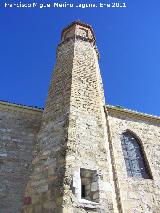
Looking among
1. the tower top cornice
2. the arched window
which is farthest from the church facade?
the tower top cornice

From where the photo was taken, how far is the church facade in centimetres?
611

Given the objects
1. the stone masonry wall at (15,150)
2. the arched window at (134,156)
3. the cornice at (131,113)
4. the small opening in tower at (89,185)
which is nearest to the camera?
the small opening in tower at (89,185)

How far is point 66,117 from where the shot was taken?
7.65 m

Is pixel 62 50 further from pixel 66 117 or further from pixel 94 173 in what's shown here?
pixel 94 173

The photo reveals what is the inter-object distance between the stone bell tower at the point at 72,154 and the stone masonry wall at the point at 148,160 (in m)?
1.78

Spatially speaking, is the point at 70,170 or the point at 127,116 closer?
the point at 70,170

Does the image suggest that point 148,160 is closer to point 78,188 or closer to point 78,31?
point 78,188

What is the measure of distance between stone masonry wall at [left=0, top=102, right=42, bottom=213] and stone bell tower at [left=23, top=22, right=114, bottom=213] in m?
1.48

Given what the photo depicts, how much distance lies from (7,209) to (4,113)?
3.49 metres

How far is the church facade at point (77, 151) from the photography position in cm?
611

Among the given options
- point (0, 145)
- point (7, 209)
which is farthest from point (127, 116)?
point (7, 209)

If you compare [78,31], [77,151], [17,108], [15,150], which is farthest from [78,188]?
[78,31]

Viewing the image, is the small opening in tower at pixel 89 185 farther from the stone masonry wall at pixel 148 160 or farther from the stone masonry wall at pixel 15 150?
the stone masonry wall at pixel 15 150

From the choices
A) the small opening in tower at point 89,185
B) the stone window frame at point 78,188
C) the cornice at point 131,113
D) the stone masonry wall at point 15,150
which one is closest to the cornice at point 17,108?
the stone masonry wall at point 15,150
